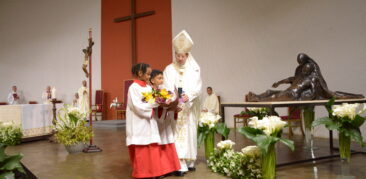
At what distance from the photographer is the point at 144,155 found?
3316 millimetres

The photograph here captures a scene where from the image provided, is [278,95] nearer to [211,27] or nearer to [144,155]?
[144,155]

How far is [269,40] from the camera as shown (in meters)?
7.96

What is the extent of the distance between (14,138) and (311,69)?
4648mm

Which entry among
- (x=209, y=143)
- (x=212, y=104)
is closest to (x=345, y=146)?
(x=209, y=143)

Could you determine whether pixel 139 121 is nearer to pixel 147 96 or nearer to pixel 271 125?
pixel 147 96

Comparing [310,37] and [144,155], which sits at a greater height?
[310,37]

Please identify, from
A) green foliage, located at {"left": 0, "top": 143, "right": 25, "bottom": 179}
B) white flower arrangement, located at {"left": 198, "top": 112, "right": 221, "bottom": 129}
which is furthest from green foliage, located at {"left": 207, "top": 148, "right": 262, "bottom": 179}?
green foliage, located at {"left": 0, "top": 143, "right": 25, "bottom": 179}

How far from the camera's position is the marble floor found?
140 inches

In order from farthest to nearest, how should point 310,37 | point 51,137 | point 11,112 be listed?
point 51,137 → point 310,37 → point 11,112

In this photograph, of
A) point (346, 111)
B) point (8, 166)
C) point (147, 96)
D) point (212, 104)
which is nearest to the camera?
point (8, 166)

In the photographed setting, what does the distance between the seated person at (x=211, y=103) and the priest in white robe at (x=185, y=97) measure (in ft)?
15.6

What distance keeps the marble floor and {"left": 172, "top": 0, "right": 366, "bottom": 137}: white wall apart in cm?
192

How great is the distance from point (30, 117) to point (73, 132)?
1.95m

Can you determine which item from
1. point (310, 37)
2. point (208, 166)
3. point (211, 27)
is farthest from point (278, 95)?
point (211, 27)
